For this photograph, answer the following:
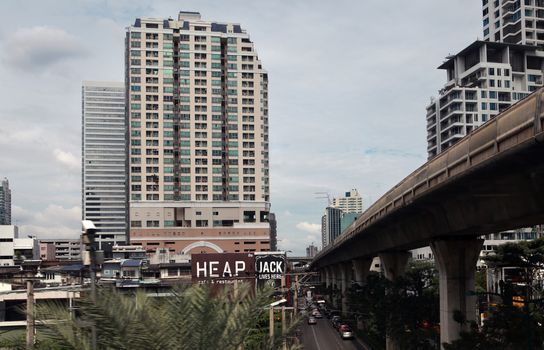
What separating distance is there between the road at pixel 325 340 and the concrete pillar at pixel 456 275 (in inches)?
991

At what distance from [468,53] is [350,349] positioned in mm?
103487

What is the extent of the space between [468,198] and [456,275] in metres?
8.84

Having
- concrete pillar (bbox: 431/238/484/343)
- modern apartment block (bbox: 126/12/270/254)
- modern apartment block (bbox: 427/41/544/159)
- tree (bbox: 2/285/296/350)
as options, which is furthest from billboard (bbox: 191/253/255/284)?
modern apartment block (bbox: 427/41/544/159)

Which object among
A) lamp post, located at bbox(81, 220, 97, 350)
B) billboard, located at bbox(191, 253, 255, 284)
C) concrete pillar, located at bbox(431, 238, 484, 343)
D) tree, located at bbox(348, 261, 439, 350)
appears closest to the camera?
lamp post, located at bbox(81, 220, 97, 350)

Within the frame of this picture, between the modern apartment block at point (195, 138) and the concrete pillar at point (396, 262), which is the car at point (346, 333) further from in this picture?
the modern apartment block at point (195, 138)

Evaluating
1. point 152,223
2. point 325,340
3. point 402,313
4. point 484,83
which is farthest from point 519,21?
point 402,313

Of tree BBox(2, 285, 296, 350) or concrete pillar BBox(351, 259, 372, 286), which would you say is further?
concrete pillar BBox(351, 259, 372, 286)

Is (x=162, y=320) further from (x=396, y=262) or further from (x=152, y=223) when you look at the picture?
(x=152, y=223)

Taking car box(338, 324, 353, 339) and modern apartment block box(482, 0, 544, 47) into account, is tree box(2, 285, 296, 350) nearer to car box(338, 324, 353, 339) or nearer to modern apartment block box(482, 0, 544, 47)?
car box(338, 324, 353, 339)

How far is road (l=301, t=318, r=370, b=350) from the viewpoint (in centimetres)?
6347

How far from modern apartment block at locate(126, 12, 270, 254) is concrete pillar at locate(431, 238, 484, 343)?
114m

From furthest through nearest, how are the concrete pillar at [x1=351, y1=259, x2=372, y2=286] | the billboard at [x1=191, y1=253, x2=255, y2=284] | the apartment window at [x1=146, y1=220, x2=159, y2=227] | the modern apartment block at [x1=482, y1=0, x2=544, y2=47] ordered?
the apartment window at [x1=146, y1=220, x2=159, y2=227] < the modern apartment block at [x1=482, y1=0, x2=544, y2=47] < the concrete pillar at [x1=351, y1=259, x2=372, y2=286] < the billboard at [x1=191, y1=253, x2=255, y2=284]

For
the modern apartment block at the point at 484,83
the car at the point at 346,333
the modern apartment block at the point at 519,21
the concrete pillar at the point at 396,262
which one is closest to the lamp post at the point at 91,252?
the concrete pillar at the point at 396,262

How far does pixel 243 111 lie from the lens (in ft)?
514
